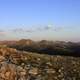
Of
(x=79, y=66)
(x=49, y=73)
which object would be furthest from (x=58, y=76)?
(x=79, y=66)

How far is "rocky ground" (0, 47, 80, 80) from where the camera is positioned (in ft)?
104

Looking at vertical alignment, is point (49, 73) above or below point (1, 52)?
below

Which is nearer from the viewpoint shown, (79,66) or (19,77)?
(19,77)

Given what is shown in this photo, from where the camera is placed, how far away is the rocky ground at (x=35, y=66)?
1252 inches

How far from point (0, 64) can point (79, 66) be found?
28.9ft

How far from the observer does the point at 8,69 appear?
3216 centimetres

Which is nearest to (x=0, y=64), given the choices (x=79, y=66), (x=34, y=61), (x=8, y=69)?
(x=8, y=69)

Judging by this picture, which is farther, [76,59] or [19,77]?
[76,59]

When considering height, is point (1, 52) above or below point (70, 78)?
above

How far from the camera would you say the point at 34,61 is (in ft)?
113

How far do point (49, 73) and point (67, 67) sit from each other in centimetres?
245

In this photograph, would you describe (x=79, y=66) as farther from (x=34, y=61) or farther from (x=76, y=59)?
(x=34, y=61)

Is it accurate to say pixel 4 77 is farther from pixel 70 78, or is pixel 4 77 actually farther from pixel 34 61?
pixel 70 78

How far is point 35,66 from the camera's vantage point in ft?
109
